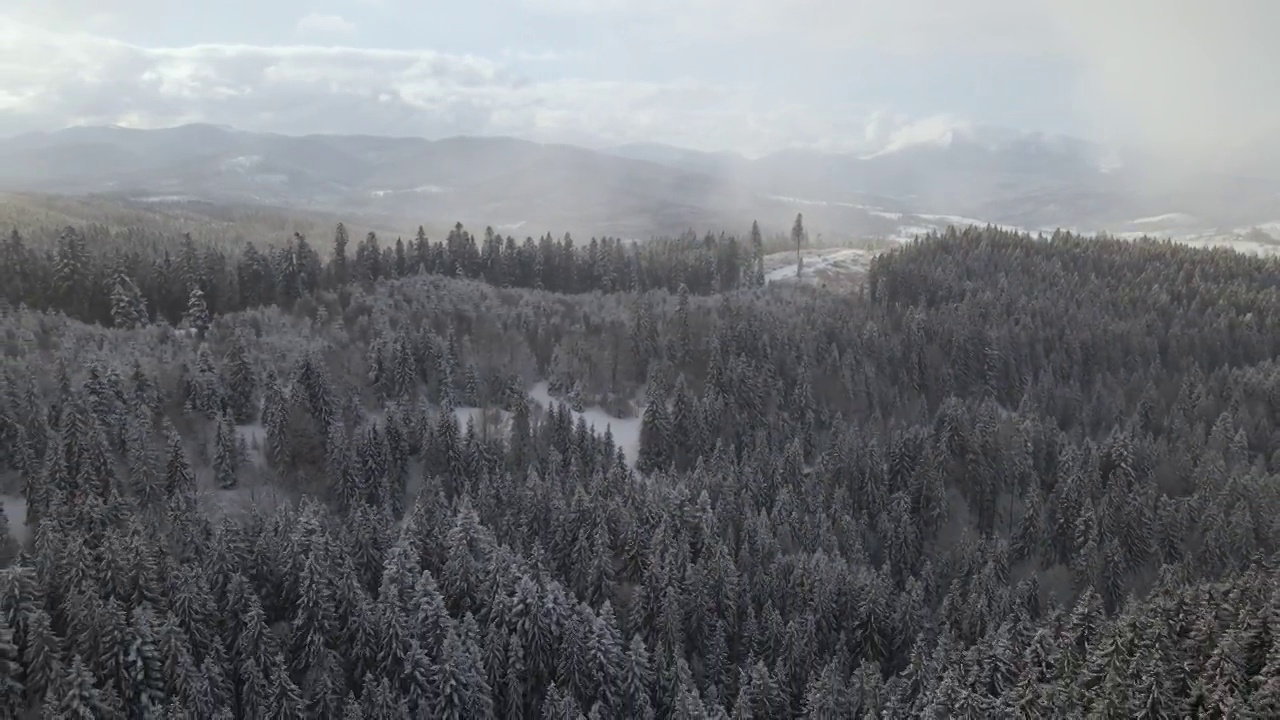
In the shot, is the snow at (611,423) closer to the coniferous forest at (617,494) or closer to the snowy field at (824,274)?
the coniferous forest at (617,494)

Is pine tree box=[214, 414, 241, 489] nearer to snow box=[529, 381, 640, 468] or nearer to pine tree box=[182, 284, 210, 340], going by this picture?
pine tree box=[182, 284, 210, 340]

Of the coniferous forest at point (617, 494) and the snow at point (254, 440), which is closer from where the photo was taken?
the coniferous forest at point (617, 494)

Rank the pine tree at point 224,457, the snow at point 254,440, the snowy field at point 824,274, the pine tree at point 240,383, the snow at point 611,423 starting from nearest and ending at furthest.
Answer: the pine tree at point 224,457 → the snow at point 254,440 → the pine tree at point 240,383 → the snow at point 611,423 → the snowy field at point 824,274

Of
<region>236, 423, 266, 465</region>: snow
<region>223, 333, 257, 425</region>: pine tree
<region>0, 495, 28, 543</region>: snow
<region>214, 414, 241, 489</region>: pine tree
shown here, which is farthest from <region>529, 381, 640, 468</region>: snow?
<region>0, 495, 28, 543</region>: snow

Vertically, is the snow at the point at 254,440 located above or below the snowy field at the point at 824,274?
below

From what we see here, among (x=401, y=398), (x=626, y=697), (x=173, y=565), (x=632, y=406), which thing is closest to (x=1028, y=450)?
(x=632, y=406)

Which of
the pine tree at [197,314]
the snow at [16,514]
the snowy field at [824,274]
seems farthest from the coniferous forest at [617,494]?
the snowy field at [824,274]

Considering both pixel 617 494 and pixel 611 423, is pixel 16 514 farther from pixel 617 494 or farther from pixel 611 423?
pixel 611 423
